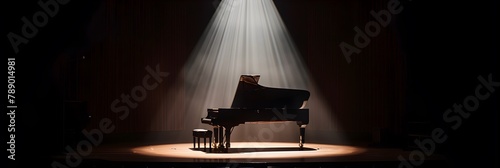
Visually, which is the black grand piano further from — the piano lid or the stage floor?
the stage floor

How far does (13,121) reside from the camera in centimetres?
600

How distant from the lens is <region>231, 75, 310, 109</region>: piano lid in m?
8.44

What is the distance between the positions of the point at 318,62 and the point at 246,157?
4.33 m

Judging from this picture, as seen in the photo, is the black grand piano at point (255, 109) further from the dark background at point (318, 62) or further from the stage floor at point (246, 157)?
the dark background at point (318, 62)

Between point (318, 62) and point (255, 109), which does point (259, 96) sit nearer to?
point (255, 109)

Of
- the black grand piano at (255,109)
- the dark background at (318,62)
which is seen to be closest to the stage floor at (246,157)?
the black grand piano at (255,109)

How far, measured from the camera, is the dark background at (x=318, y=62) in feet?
22.8

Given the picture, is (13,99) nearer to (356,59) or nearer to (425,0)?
(425,0)

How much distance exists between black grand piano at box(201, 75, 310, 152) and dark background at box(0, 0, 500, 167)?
1.64 m

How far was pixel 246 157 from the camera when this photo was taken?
7.52 metres

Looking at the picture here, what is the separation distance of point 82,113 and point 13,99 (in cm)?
228

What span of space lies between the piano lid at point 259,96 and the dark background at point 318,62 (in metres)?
1.69

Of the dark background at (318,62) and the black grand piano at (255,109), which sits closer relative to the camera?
the dark background at (318,62)

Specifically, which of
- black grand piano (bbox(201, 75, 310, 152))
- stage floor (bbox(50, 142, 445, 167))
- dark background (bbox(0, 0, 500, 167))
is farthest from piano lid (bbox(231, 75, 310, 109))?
dark background (bbox(0, 0, 500, 167))
